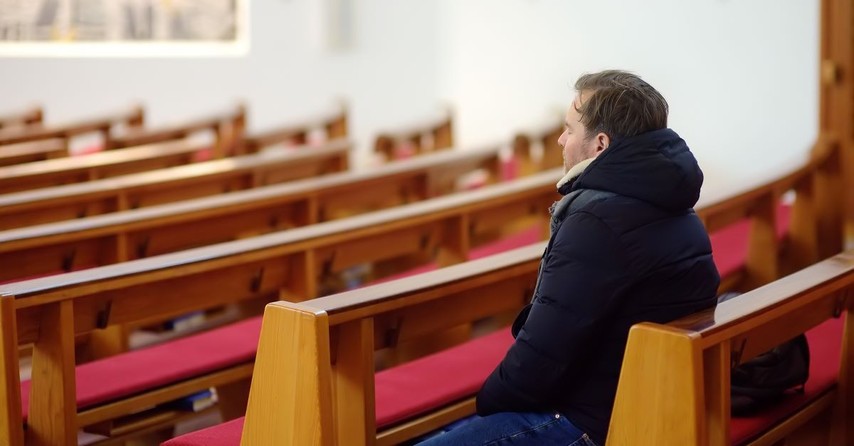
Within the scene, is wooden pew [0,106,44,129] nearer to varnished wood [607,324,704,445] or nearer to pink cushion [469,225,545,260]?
pink cushion [469,225,545,260]

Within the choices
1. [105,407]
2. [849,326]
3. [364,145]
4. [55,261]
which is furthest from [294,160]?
[364,145]

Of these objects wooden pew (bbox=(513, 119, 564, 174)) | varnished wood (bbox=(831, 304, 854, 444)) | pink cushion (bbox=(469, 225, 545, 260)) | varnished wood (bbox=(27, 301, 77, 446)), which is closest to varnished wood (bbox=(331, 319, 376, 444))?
varnished wood (bbox=(27, 301, 77, 446))

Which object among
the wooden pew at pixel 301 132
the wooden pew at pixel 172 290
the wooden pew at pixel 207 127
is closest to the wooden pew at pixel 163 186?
the wooden pew at pixel 301 132

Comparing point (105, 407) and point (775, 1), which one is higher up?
point (775, 1)

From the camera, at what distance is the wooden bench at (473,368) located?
2039 mm

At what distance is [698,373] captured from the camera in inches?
79.0

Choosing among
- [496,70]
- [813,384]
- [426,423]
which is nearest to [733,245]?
[813,384]

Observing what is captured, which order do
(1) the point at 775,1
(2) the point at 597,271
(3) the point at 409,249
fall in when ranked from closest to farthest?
(2) the point at 597,271, (3) the point at 409,249, (1) the point at 775,1

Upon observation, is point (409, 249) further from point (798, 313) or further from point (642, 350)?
point (642, 350)

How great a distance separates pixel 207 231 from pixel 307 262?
83 centimetres

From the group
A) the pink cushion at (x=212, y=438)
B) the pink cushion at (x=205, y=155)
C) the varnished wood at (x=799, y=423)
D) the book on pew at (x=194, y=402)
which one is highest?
the pink cushion at (x=205, y=155)

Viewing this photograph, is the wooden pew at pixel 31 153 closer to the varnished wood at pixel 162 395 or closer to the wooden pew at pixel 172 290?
the wooden pew at pixel 172 290

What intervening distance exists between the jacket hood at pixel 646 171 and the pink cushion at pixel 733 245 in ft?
6.45

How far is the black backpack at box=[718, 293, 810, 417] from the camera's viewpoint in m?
2.71
